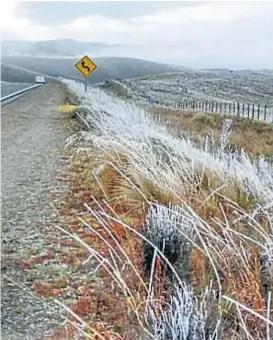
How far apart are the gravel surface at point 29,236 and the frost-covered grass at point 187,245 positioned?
1.11 feet

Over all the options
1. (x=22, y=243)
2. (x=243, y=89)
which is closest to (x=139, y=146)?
(x=22, y=243)

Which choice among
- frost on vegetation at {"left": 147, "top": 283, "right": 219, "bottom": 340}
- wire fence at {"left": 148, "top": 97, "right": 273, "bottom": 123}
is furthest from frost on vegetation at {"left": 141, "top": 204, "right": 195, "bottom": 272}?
wire fence at {"left": 148, "top": 97, "right": 273, "bottom": 123}

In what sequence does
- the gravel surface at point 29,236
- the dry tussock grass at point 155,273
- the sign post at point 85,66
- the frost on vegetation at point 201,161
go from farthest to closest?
the sign post at point 85,66 < the frost on vegetation at point 201,161 < the gravel surface at point 29,236 < the dry tussock grass at point 155,273

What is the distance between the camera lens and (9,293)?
4395mm

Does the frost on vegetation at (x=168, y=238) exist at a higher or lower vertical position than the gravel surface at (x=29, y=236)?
higher

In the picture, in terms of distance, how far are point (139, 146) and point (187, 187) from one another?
1667 mm

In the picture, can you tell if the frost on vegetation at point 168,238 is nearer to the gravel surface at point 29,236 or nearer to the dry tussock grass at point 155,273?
the dry tussock grass at point 155,273

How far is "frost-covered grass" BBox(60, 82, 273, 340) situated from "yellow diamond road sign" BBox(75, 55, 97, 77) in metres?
28.8

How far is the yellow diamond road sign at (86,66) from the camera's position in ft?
119

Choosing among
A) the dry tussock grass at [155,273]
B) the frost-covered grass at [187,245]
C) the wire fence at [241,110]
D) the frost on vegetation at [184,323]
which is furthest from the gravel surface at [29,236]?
the wire fence at [241,110]

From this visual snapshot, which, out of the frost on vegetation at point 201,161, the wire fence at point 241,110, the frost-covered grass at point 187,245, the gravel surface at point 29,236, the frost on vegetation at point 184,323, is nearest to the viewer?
the frost on vegetation at point 184,323

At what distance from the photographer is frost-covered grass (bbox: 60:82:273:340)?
3359mm

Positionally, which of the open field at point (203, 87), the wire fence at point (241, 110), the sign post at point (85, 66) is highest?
the sign post at point (85, 66)

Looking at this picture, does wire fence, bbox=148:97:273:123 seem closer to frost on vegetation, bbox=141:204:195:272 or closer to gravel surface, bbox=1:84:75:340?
gravel surface, bbox=1:84:75:340
